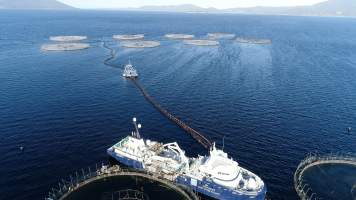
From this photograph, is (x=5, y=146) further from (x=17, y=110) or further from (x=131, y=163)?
(x=131, y=163)

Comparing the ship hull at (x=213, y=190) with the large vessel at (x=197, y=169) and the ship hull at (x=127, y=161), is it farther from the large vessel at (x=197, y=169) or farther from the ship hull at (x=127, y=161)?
the ship hull at (x=127, y=161)

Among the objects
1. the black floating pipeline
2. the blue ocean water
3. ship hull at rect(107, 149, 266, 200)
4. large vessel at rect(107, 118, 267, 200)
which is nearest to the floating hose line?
the black floating pipeline

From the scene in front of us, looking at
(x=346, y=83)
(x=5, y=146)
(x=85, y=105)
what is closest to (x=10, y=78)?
(x=85, y=105)

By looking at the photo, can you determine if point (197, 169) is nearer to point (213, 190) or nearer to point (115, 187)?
point (213, 190)

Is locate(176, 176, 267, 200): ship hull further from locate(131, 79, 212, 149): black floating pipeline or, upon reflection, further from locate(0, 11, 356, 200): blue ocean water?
locate(131, 79, 212, 149): black floating pipeline

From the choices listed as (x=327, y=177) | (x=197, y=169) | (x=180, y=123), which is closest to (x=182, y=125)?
(x=180, y=123)

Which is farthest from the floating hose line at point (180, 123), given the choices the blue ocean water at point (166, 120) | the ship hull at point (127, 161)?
the ship hull at point (127, 161)
